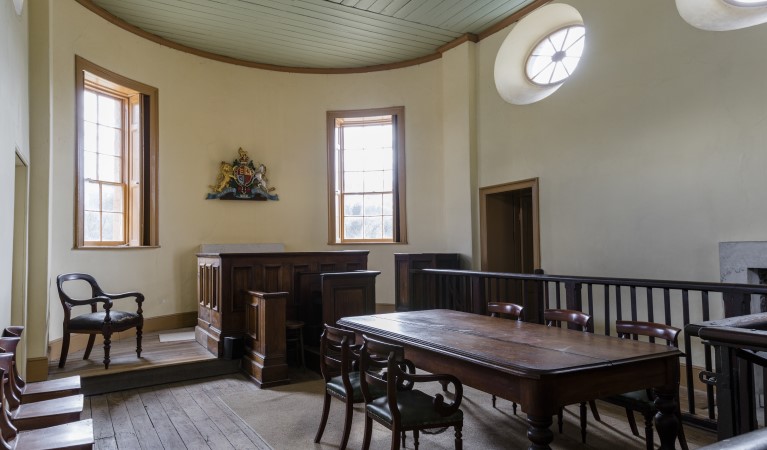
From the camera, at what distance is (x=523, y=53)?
641cm

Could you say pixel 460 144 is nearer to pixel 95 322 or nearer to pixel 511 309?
pixel 511 309

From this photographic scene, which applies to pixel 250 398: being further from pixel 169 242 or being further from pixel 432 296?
pixel 169 242

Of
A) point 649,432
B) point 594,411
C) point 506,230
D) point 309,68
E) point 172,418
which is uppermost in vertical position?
point 309,68

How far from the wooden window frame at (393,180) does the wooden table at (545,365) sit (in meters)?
4.86

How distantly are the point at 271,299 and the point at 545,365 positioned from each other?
3008 mm

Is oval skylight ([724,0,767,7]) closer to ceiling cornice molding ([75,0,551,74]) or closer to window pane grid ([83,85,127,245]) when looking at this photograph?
ceiling cornice molding ([75,0,551,74])

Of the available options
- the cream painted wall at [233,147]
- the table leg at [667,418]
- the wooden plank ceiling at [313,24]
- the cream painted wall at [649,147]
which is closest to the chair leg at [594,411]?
the table leg at [667,418]

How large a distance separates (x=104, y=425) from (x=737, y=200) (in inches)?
201

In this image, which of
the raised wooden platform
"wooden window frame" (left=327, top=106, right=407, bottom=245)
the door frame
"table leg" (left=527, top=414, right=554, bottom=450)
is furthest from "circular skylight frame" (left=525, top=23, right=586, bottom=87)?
the raised wooden platform

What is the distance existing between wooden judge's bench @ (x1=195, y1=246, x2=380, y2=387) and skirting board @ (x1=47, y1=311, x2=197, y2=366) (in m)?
1.06

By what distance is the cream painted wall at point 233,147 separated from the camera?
6094mm

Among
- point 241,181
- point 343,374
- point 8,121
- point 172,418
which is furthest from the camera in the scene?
point 241,181

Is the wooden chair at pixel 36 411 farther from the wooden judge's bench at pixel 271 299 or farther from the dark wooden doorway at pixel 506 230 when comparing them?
the dark wooden doorway at pixel 506 230

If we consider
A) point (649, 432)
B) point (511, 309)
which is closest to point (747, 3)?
point (511, 309)
